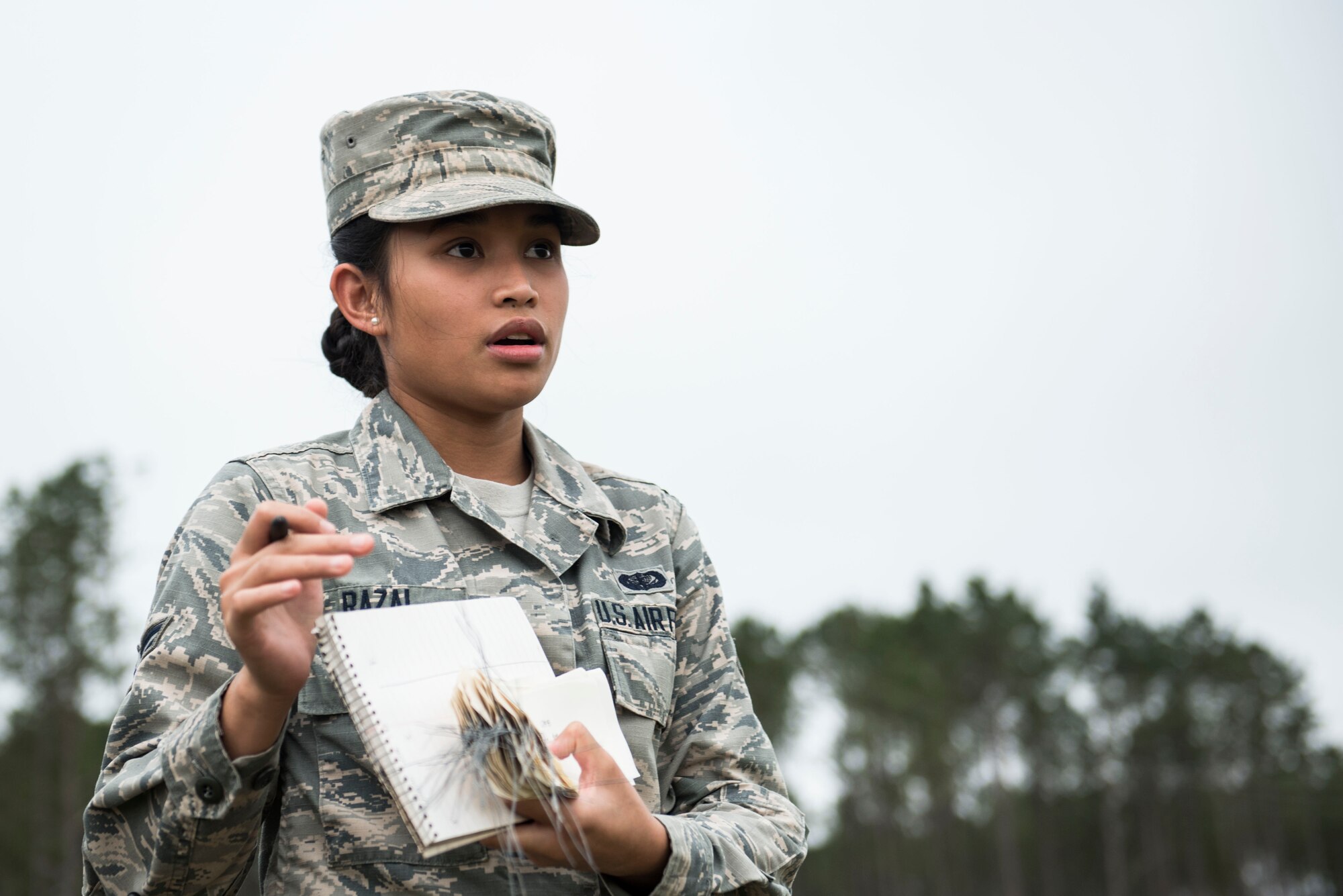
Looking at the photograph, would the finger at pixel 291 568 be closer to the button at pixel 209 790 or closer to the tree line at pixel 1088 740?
the button at pixel 209 790

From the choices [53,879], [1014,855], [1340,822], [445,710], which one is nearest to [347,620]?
[445,710]

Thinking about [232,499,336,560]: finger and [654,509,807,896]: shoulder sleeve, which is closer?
[232,499,336,560]: finger

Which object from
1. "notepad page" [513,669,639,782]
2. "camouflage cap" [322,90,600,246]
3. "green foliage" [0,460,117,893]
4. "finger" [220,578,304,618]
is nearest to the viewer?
"finger" [220,578,304,618]

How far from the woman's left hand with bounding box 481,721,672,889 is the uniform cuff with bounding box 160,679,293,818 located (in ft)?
1.52

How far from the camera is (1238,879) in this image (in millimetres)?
60688

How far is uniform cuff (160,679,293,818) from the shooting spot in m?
2.28

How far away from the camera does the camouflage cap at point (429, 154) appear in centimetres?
307

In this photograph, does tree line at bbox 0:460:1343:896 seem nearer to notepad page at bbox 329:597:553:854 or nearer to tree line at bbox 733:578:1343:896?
tree line at bbox 733:578:1343:896

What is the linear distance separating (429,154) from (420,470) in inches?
31.5

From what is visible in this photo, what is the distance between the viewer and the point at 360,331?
11.1ft

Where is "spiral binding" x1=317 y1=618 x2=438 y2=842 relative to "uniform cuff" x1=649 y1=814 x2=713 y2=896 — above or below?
above

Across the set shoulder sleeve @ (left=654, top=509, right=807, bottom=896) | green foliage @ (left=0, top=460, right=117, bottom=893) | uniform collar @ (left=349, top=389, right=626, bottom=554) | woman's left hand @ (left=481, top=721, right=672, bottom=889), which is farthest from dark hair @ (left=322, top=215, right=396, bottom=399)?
green foliage @ (left=0, top=460, right=117, bottom=893)

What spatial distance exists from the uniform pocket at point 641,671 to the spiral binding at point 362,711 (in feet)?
2.56

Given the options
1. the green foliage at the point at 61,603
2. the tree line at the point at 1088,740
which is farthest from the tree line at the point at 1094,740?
the green foliage at the point at 61,603
